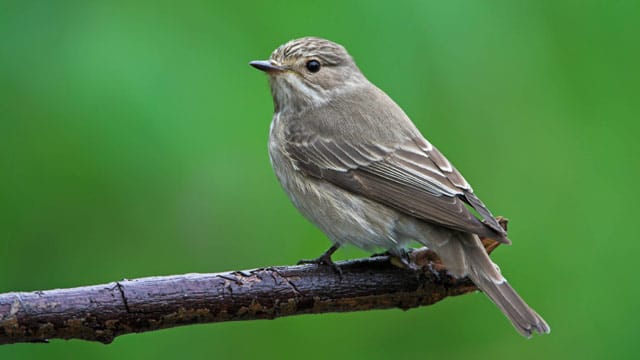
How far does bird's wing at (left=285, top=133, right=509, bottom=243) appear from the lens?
4.73 m

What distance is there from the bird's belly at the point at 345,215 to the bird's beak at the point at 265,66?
0.60m

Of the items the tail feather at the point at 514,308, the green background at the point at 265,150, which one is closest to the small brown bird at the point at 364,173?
the tail feather at the point at 514,308

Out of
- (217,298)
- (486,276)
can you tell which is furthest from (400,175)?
Answer: (217,298)

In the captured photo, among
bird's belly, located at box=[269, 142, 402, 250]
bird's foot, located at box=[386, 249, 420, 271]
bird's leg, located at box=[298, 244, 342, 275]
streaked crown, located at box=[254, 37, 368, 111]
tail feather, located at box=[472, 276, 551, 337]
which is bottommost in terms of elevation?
tail feather, located at box=[472, 276, 551, 337]

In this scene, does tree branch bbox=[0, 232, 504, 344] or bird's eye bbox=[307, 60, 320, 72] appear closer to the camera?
tree branch bbox=[0, 232, 504, 344]

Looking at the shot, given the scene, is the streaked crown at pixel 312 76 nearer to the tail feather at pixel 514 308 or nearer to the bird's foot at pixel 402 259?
the bird's foot at pixel 402 259

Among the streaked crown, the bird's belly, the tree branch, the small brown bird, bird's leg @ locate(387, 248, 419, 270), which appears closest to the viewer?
the tree branch

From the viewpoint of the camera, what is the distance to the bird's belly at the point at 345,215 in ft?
16.3

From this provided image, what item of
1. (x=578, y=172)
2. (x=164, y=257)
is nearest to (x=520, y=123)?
(x=578, y=172)

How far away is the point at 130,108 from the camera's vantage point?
4.54 metres

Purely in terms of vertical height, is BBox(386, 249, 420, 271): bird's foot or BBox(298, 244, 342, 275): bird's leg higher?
BBox(298, 244, 342, 275): bird's leg

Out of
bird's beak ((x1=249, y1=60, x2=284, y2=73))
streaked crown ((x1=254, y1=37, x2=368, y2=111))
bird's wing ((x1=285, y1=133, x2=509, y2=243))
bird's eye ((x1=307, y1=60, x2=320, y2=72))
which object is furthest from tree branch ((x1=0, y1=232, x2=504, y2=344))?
bird's eye ((x1=307, y1=60, x2=320, y2=72))

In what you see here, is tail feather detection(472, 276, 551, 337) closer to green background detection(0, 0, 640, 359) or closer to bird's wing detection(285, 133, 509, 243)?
bird's wing detection(285, 133, 509, 243)

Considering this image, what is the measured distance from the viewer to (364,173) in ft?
17.0
